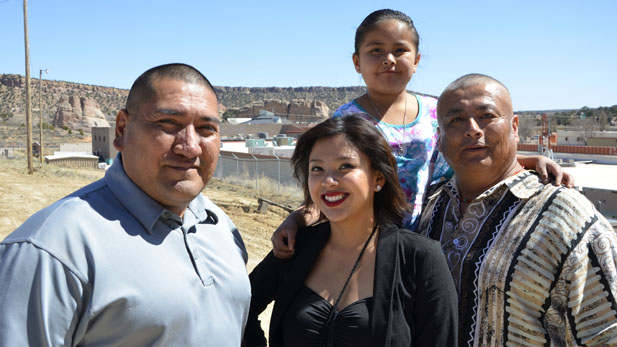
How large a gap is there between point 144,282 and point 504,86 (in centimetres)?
203

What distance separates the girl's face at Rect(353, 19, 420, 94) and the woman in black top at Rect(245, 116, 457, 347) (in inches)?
29.5

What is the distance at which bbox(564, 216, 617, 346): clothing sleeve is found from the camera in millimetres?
2184

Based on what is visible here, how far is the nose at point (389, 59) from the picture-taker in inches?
126

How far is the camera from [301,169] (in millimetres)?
2854

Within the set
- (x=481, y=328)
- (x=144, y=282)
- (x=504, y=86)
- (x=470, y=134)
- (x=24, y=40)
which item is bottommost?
(x=481, y=328)

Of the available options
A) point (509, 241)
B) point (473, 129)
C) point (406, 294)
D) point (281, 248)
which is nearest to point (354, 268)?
point (406, 294)

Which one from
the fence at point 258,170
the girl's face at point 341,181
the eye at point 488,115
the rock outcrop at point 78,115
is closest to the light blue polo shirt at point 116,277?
the girl's face at point 341,181

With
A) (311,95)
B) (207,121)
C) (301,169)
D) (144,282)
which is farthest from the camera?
(311,95)

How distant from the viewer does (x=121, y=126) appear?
2264 millimetres

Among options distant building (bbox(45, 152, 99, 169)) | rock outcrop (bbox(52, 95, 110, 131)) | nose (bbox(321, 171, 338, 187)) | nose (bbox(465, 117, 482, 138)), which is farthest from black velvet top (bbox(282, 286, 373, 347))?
rock outcrop (bbox(52, 95, 110, 131))

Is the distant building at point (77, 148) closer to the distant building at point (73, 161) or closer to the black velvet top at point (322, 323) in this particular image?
the distant building at point (73, 161)

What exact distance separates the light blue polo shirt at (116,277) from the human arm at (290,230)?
12.9 inches

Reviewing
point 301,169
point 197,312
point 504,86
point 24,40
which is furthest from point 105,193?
point 24,40

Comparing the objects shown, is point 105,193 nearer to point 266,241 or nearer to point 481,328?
point 481,328
